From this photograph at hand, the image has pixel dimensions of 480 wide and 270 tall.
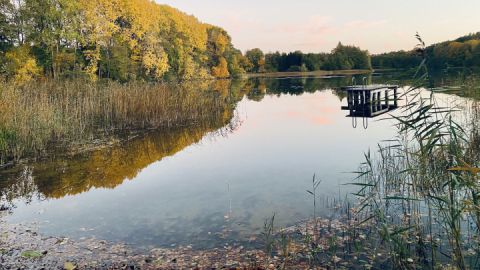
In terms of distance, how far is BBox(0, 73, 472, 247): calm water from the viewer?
259 inches

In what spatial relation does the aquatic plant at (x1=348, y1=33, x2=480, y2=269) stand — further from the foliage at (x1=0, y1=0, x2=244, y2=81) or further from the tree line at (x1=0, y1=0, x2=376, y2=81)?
the foliage at (x1=0, y1=0, x2=244, y2=81)

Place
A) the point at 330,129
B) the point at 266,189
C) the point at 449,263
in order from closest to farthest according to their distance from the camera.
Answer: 1. the point at 449,263
2. the point at 266,189
3. the point at 330,129

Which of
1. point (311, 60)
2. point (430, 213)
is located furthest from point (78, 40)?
point (311, 60)

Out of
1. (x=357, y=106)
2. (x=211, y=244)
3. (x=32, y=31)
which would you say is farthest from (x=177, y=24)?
(x=211, y=244)

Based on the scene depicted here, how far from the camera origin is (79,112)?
1513cm

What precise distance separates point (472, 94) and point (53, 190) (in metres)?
11.9

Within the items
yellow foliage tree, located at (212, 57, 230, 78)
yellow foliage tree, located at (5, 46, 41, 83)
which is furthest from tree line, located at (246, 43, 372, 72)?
yellow foliage tree, located at (5, 46, 41, 83)

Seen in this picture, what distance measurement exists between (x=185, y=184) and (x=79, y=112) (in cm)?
806

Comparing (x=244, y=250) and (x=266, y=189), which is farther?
(x=266, y=189)

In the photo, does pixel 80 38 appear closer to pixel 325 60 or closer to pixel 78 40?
pixel 78 40

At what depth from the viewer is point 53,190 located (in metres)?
8.70

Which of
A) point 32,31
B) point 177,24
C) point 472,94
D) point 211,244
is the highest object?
point 177,24

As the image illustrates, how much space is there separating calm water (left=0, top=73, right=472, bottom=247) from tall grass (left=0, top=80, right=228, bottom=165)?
1406mm

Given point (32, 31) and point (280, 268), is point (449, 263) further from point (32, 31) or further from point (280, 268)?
point (32, 31)
